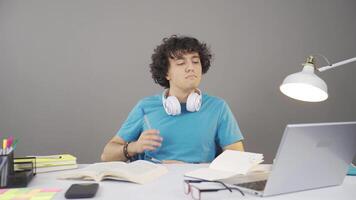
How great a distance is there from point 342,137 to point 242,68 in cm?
164

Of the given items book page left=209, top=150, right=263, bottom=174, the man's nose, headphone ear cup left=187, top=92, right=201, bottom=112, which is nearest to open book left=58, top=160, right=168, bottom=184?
book page left=209, top=150, right=263, bottom=174

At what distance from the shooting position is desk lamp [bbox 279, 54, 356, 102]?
49.1 inches

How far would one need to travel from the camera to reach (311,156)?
1.07 m

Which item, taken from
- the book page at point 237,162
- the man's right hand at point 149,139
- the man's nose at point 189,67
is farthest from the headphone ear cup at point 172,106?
the book page at point 237,162

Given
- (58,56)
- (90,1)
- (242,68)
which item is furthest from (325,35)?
(58,56)

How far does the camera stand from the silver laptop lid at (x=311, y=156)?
1.00 metres

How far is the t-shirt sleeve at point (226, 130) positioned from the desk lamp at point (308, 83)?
24.7 inches

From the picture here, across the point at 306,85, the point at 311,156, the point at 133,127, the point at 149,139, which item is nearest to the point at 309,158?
the point at 311,156

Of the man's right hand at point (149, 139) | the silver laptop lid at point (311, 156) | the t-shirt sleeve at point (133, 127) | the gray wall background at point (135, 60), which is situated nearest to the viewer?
the silver laptop lid at point (311, 156)

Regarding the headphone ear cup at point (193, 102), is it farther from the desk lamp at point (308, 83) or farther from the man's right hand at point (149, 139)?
the desk lamp at point (308, 83)

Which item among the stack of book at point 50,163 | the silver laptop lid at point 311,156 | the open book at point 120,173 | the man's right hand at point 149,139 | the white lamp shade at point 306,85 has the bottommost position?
the stack of book at point 50,163

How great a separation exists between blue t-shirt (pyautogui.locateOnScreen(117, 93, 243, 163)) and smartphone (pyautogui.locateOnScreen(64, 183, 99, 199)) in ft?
2.41

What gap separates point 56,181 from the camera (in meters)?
1.31

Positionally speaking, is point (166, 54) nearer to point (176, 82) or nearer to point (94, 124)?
point (176, 82)
